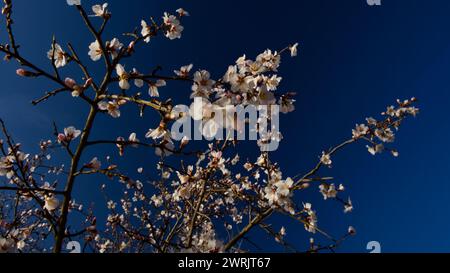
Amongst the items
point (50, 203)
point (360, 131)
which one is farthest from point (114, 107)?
point (360, 131)

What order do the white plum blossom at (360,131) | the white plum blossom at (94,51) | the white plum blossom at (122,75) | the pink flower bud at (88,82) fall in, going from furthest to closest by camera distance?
the white plum blossom at (360,131) → the white plum blossom at (94,51) → the white plum blossom at (122,75) → the pink flower bud at (88,82)

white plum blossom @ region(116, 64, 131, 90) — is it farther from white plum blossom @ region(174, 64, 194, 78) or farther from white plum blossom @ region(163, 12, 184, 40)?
white plum blossom @ region(163, 12, 184, 40)

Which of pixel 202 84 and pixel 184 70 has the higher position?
pixel 184 70

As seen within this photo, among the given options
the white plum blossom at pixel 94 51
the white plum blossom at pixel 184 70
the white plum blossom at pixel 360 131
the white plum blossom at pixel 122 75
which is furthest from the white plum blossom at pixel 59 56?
the white plum blossom at pixel 360 131

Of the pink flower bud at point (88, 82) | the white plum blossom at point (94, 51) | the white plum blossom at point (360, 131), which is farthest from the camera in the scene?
the white plum blossom at point (360, 131)

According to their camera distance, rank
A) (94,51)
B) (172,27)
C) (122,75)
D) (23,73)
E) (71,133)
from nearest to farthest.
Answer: (23,73) < (122,75) < (71,133) < (94,51) < (172,27)

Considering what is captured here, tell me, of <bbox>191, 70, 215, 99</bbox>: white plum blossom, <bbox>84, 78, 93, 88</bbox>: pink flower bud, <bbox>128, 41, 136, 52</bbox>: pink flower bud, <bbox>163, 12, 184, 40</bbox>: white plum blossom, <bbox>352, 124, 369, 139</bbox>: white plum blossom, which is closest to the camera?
<bbox>191, 70, 215, 99</bbox>: white plum blossom

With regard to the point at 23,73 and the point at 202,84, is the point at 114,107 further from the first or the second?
the point at 202,84

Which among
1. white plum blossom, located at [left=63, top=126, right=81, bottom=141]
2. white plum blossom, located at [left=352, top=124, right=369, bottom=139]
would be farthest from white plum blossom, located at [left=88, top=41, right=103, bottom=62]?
white plum blossom, located at [left=352, top=124, right=369, bottom=139]

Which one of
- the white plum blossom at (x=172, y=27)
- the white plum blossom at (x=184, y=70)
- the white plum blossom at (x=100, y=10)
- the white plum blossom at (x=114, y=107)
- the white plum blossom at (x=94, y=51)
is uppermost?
the white plum blossom at (x=172, y=27)

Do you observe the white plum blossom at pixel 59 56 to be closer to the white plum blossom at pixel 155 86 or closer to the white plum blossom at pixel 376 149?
the white plum blossom at pixel 155 86
